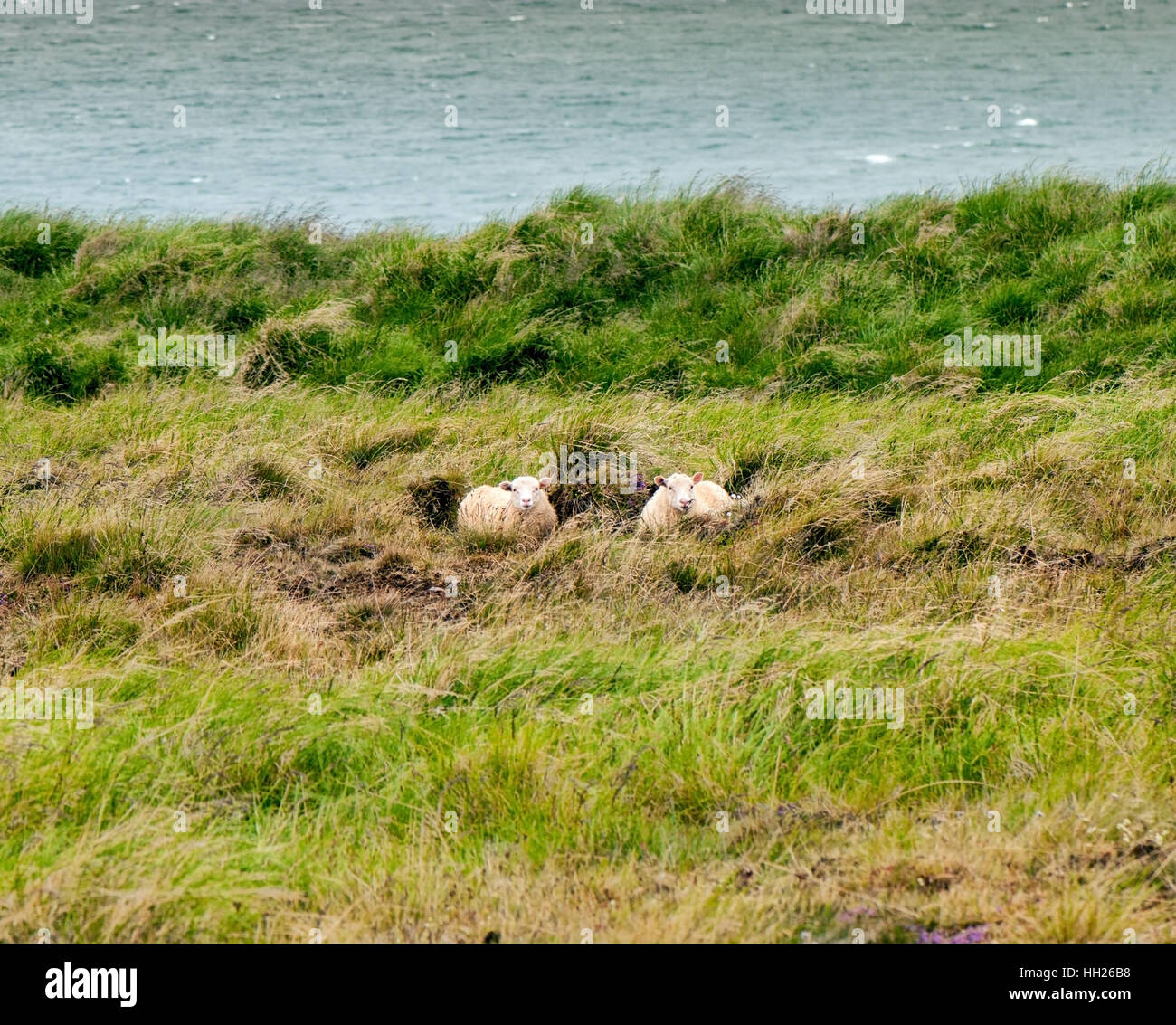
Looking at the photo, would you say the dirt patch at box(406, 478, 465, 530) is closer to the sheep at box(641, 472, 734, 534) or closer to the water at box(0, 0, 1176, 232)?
the sheep at box(641, 472, 734, 534)

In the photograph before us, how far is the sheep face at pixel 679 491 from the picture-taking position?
691 centimetres

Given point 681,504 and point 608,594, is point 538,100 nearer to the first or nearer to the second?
point 681,504

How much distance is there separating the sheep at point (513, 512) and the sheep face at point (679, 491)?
0.74m

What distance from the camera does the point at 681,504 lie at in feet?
22.6

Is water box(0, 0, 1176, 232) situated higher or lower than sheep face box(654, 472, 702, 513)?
higher

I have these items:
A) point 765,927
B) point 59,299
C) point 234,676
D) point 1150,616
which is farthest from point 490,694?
point 59,299

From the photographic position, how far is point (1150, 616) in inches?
210

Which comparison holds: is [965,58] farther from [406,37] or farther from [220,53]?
[220,53]

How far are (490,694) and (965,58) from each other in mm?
29407

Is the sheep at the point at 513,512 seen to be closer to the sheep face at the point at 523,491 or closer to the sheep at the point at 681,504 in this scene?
the sheep face at the point at 523,491

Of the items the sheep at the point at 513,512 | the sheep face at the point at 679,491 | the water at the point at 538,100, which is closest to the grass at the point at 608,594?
the sheep at the point at 513,512

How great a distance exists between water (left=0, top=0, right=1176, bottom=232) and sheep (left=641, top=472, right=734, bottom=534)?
23.5 feet

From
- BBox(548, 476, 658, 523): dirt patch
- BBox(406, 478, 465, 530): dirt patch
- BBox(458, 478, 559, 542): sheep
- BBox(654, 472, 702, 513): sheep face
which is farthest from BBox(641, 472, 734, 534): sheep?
BBox(406, 478, 465, 530): dirt patch

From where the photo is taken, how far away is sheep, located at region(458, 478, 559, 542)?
6906 millimetres
